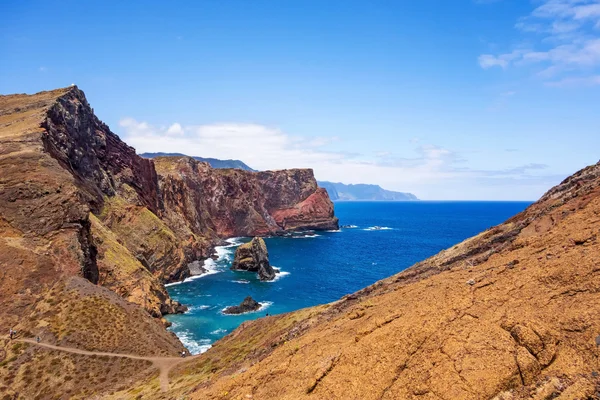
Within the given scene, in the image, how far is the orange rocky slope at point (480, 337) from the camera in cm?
1336

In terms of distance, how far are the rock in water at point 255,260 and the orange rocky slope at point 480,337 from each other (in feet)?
293

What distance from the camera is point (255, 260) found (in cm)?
12281

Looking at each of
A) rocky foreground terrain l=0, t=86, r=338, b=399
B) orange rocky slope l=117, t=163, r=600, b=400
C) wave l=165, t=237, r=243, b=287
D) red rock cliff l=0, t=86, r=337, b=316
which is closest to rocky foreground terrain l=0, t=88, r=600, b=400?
orange rocky slope l=117, t=163, r=600, b=400

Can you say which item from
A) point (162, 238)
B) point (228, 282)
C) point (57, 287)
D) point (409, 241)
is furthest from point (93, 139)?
point (409, 241)

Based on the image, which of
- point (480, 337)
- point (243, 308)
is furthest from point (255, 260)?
point (480, 337)

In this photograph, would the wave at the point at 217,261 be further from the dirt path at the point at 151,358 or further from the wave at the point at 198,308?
the dirt path at the point at 151,358

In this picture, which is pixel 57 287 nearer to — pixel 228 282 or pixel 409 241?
→ pixel 228 282

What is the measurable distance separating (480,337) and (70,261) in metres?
63.2

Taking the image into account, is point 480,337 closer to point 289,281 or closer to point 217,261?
point 289,281

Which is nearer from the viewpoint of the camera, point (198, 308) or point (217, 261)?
point (198, 308)

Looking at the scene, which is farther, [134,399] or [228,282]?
[228,282]

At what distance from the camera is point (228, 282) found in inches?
4345

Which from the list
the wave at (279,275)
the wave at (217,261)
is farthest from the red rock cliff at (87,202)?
the wave at (279,275)

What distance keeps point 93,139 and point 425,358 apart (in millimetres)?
121421
